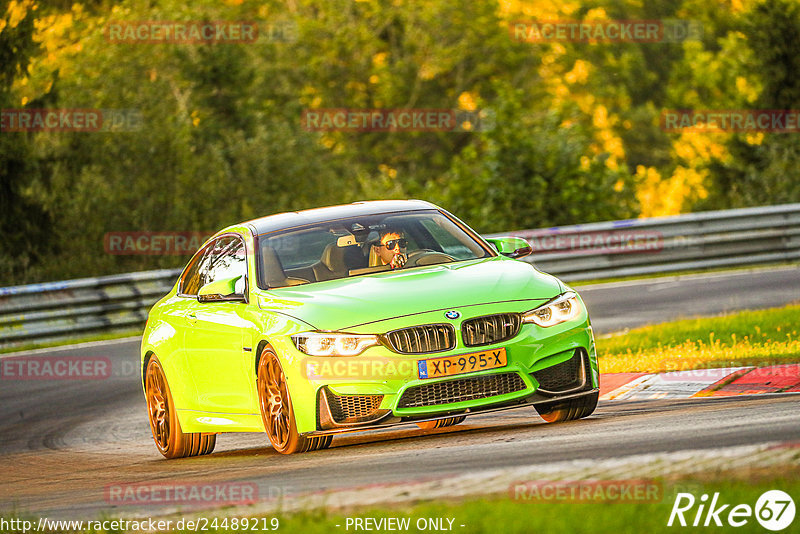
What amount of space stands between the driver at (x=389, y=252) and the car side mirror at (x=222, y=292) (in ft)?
3.08

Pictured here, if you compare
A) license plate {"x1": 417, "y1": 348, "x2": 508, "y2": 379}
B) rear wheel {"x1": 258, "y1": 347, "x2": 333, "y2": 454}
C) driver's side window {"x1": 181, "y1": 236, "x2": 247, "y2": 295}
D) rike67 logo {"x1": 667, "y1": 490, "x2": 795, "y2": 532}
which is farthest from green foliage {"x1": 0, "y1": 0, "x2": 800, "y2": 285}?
rike67 logo {"x1": 667, "y1": 490, "x2": 795, "y2": 532}

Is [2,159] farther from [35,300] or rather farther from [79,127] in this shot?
[35,300]

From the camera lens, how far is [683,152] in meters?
53.6

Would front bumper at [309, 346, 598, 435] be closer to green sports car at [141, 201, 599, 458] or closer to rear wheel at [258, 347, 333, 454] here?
green sports car at [141, 201, 599, 458]

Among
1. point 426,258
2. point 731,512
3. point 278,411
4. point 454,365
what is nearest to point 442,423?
point 426,258

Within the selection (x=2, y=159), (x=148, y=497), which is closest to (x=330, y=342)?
(x=148, y=497)

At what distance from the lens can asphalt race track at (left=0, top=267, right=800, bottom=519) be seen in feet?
24.9

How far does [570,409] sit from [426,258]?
4.65 ft

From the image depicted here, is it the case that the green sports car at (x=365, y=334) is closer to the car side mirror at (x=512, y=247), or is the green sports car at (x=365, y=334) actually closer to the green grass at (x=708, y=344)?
the car side mirror at (x=512, y=247)

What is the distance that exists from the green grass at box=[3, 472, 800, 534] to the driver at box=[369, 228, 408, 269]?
3.95m

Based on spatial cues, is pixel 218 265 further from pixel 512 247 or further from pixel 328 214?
pixel 512 247

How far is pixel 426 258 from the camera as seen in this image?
1023cm

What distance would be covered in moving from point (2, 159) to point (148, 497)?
19358 millimetres

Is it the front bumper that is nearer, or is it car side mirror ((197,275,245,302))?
the front bumper
